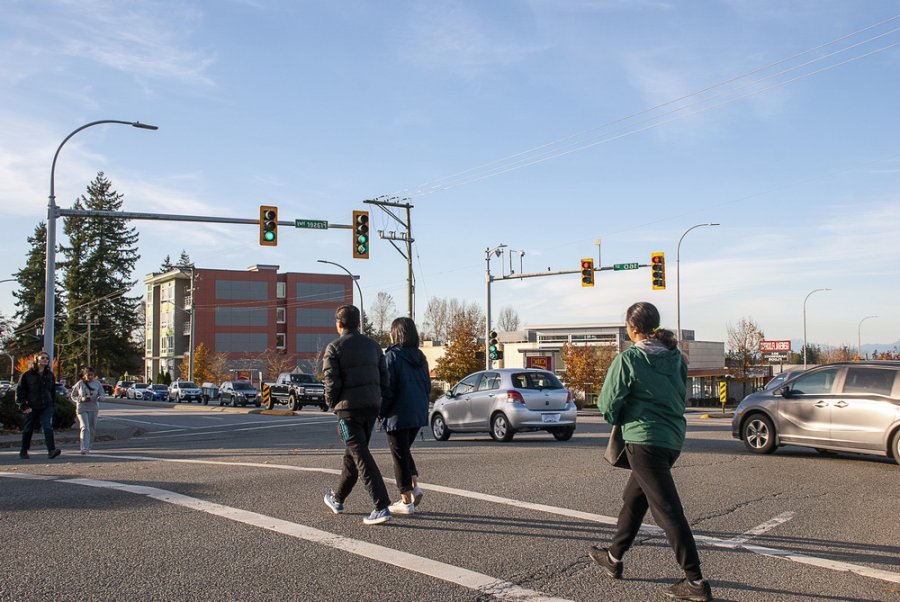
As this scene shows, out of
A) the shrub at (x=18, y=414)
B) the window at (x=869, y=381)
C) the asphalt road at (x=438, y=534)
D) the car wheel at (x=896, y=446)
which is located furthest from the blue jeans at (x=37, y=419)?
the car wheel at (x=896, y=446)

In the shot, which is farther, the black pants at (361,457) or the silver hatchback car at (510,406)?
the silver hatchback car at (510,406)

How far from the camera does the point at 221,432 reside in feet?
78.3

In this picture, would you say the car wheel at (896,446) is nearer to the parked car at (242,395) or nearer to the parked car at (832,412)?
the parked car at (832,412)

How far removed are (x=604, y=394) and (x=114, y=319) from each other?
296 ft

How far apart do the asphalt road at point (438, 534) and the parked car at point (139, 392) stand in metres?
59.1

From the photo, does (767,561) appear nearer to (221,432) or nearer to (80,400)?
(80,400)

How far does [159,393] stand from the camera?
217 ft

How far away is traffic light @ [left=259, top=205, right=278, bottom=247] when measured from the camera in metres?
24.2

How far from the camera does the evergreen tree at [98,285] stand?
84812 mm

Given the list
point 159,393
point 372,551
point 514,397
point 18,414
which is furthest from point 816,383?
point 159,393

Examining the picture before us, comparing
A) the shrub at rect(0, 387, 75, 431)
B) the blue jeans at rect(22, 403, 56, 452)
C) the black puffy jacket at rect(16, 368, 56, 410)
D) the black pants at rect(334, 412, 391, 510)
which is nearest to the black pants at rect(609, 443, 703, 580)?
the black pants at rect(334, 412, 391, 510)

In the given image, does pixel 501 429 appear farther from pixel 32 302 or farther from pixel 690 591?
pixel 32 302

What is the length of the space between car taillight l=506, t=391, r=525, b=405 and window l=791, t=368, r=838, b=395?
5.14 meters

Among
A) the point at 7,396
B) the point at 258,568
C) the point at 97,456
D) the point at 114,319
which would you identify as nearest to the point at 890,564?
the point at 258,568
